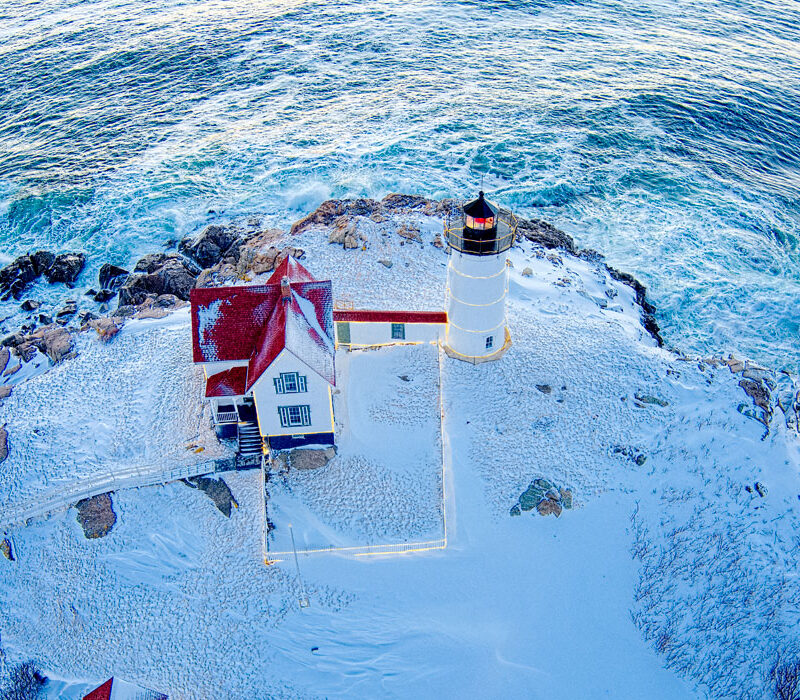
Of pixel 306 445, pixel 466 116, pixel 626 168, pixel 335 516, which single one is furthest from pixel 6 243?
pixel 626 168

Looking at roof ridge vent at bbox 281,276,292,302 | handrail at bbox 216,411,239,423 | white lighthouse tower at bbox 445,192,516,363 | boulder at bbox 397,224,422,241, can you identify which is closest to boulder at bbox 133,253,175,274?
boulder at bbox 397,224,422,241

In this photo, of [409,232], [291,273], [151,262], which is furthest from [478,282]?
[151,262]

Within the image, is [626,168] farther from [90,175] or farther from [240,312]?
[90,175]

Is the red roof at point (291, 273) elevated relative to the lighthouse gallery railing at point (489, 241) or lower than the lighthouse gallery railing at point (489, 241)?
lower

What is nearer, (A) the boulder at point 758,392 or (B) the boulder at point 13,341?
(A) the boulder at point 758,392

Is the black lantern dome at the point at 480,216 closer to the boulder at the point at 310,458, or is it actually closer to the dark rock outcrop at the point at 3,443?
the boulder at the point at 310,458

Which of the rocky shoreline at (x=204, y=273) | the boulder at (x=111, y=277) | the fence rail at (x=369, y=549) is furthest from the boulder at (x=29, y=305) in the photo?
the fence rail at (x=369, y=549)
